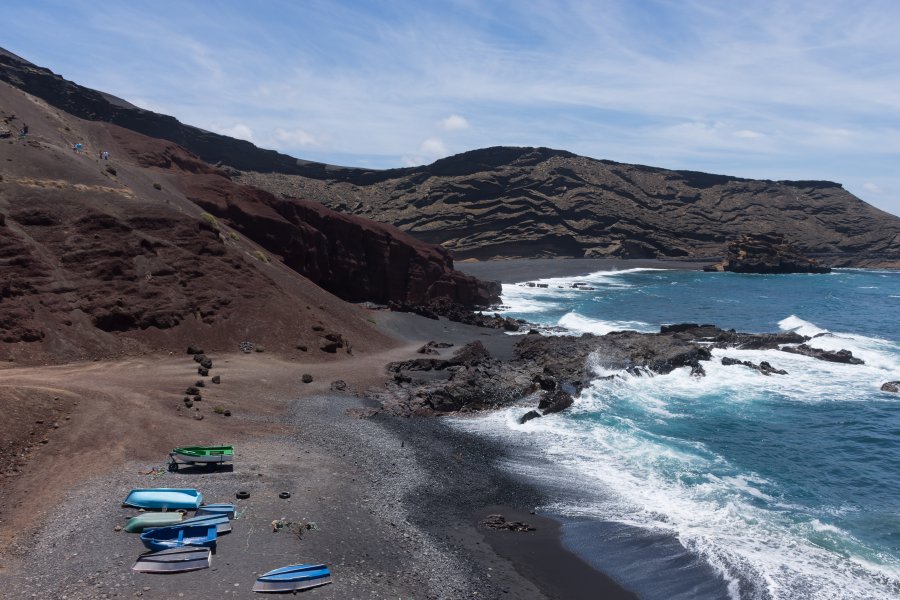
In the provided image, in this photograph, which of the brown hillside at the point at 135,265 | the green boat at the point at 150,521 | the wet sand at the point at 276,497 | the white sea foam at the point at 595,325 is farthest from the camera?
the white sea foam at the point at 595,325

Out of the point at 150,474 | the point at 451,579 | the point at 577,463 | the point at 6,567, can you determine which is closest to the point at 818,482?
the point at 577,463

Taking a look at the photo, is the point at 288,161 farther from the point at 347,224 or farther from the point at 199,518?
the point at 199,518

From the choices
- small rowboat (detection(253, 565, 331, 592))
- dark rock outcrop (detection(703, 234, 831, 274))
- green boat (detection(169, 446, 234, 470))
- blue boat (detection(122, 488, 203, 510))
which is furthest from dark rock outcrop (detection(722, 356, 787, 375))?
dark rock outcrop (detection(703, 234, 831, 274))

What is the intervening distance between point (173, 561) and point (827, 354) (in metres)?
41.0

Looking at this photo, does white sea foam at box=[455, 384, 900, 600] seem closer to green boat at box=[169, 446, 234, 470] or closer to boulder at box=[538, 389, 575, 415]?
boulder at box=[538, 389, 575, 415]

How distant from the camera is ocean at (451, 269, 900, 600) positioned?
1511 centimetres

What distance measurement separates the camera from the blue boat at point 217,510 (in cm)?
1478

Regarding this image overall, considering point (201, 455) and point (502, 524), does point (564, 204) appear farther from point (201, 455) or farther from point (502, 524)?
point (201, 455)

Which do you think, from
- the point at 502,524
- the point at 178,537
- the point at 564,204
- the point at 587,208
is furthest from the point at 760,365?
the point at 564,204

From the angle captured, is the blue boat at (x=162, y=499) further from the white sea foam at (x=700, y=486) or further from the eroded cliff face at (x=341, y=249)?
the eroded cliff face at (x=341, y=249)

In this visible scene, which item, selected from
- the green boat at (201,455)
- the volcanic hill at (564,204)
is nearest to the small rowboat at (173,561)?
the green boat at (201,455)

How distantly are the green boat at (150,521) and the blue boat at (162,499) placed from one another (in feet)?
1.50

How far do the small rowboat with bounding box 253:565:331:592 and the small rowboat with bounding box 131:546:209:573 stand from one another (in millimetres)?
1381

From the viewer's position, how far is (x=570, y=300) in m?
71.1
